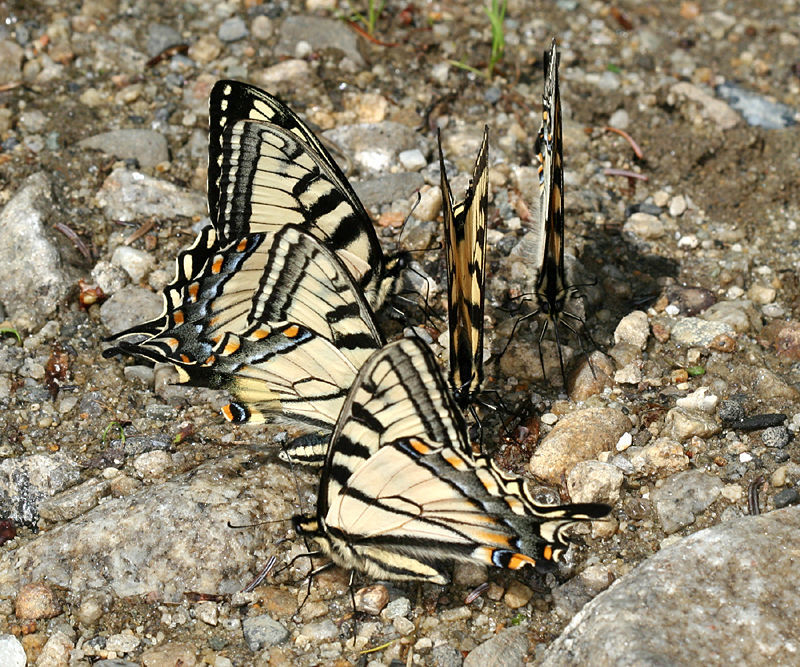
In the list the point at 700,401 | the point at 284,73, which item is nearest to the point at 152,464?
the point at 700,401

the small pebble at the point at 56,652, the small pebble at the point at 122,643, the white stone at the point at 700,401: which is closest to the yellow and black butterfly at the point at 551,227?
the white stone at the point at 700,401

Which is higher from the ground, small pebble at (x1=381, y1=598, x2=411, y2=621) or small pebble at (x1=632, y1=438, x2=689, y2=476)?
small pebble at (x1=632, y1=438, x2=689, y2=476)

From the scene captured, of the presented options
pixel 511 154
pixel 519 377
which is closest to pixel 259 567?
pixel 519 377

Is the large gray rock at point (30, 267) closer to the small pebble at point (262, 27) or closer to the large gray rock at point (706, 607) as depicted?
the small pebble at point (262, 27)

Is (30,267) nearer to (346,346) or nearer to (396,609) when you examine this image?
(346,346)

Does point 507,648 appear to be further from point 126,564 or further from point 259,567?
point 126,564

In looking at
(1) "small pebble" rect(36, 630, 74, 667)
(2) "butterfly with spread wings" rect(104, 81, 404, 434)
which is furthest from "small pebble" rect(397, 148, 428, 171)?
(1) "small pebble" rect(36, 630, 74, 667)

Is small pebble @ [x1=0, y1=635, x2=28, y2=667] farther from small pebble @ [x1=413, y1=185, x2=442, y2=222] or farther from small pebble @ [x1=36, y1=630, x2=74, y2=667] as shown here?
small pebble @ [x1=413, y1=185, x2=442, y2=222]
